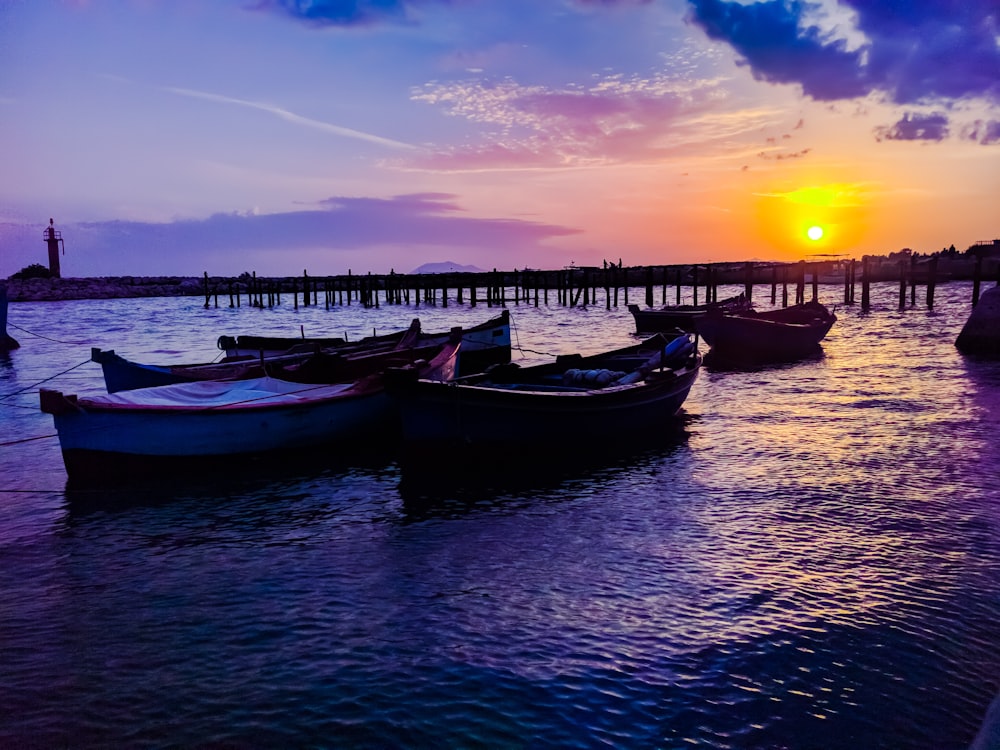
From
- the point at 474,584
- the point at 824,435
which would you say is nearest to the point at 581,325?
the point at 824,435

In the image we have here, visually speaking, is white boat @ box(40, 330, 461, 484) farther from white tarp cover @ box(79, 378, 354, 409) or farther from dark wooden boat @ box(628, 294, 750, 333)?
dark wooden boat @ box(628, 294, 750, 333)

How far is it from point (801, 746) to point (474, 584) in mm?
3254

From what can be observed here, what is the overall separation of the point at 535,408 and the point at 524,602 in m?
5.02

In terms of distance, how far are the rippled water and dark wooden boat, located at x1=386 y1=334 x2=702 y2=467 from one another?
1.79 ft

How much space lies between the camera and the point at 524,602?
21.3 ft

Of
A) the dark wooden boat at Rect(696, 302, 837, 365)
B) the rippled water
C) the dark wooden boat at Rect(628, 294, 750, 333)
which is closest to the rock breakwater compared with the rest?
the dark wooden boat at Rect(628, 294, 750, 333)

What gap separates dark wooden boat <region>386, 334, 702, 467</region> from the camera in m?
10.9

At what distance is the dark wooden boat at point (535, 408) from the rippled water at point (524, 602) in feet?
1.79

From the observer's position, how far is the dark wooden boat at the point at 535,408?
10.9 m

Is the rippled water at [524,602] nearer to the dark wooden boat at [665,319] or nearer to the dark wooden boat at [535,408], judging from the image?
the dark wooden boat at [535,408]

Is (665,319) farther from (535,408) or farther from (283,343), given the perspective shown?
Result: (535,408)

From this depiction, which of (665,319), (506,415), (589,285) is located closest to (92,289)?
(589,285)

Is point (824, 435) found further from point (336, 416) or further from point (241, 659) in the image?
point (241, 659)

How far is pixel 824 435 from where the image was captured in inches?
516
